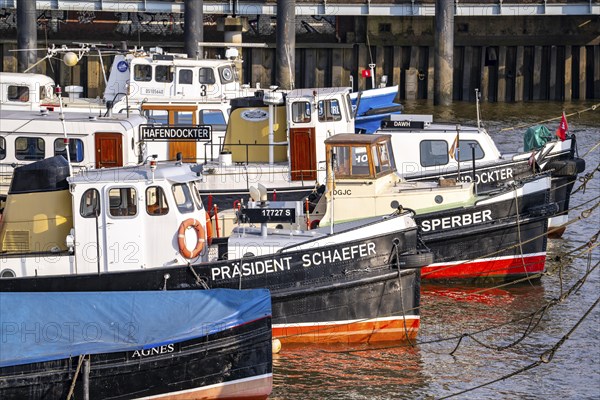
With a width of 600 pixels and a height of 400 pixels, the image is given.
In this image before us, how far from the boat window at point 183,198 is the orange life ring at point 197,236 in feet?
0.66

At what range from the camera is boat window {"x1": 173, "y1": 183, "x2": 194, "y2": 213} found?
21983 mm

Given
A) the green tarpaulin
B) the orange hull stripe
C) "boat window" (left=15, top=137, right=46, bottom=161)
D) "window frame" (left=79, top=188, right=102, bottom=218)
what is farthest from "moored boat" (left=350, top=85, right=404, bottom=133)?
"window frame" (left=79, top=188, right=102, bottom=218)

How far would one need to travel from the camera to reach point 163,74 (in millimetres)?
35125

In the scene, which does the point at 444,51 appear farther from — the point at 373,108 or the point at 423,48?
the point at 373,108

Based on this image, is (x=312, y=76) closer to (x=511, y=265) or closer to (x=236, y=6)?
(x=236, y=6)

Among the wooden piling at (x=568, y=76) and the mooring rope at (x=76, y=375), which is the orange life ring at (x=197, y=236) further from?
the wooden piling at (x=568, y=76)

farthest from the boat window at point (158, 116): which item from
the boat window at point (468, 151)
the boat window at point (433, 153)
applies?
the boat window at point (468, 151)

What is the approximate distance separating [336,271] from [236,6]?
Answer: 103 ft

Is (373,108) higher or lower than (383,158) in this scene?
higher

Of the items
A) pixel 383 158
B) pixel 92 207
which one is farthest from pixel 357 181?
pixel 92 207

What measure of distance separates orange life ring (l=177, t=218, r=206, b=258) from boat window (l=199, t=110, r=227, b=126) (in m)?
12.4

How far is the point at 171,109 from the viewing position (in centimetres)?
3416

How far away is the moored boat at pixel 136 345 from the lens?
18.3 metres

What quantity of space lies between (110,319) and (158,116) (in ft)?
52.9
